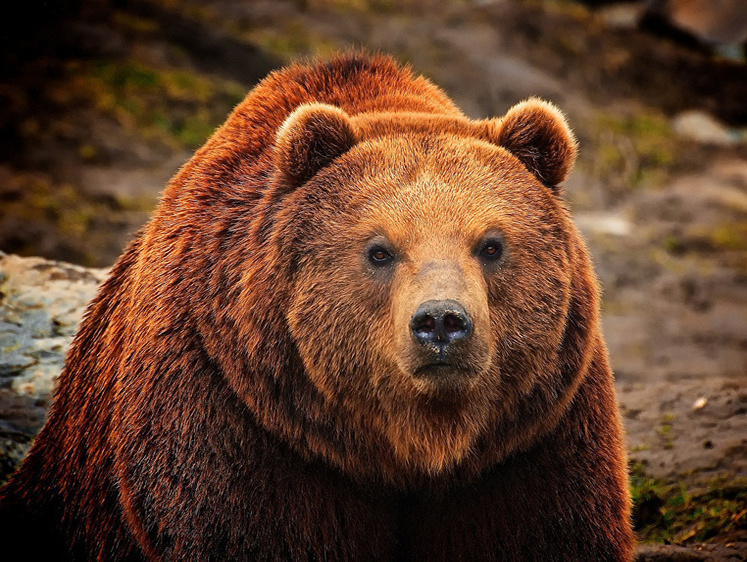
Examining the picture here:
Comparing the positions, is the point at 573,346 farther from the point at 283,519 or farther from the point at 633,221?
the point at 633,221

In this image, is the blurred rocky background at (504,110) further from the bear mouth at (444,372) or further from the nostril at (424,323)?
the nostril at (424,323)

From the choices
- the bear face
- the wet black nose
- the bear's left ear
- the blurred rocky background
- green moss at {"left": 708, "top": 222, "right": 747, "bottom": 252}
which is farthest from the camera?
green moss at {"left": 708, "top": 222, "right": 747, "bottom": 252}

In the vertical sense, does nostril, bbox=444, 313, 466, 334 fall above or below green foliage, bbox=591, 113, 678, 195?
below

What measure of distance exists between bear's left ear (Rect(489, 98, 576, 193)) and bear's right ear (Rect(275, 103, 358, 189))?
0.70 meters

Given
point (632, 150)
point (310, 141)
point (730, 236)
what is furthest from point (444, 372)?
point (632, 150)

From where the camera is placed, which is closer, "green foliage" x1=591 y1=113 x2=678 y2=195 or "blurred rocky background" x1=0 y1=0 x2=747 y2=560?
"blurred rocky background" x1=0 y1=0 x2=747 y2=560

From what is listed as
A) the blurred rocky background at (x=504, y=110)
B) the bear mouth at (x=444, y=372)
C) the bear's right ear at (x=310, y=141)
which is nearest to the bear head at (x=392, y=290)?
the bear's right ear at (x=310, y=141)

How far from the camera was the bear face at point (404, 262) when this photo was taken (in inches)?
152

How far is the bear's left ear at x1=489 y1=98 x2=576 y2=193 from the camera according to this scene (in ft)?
13.6

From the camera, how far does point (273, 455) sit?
3998mm

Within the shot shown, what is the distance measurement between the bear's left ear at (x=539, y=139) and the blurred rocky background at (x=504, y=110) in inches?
91.8

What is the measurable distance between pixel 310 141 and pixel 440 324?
42.1 inches

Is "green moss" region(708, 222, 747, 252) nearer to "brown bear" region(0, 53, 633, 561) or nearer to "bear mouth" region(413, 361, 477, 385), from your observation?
"brown bear" region(0, 53, 633, 561)

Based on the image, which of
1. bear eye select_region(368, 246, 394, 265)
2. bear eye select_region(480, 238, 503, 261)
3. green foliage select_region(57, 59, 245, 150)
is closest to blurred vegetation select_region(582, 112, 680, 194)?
green foliage select_region(57, 59, 245, 150)
